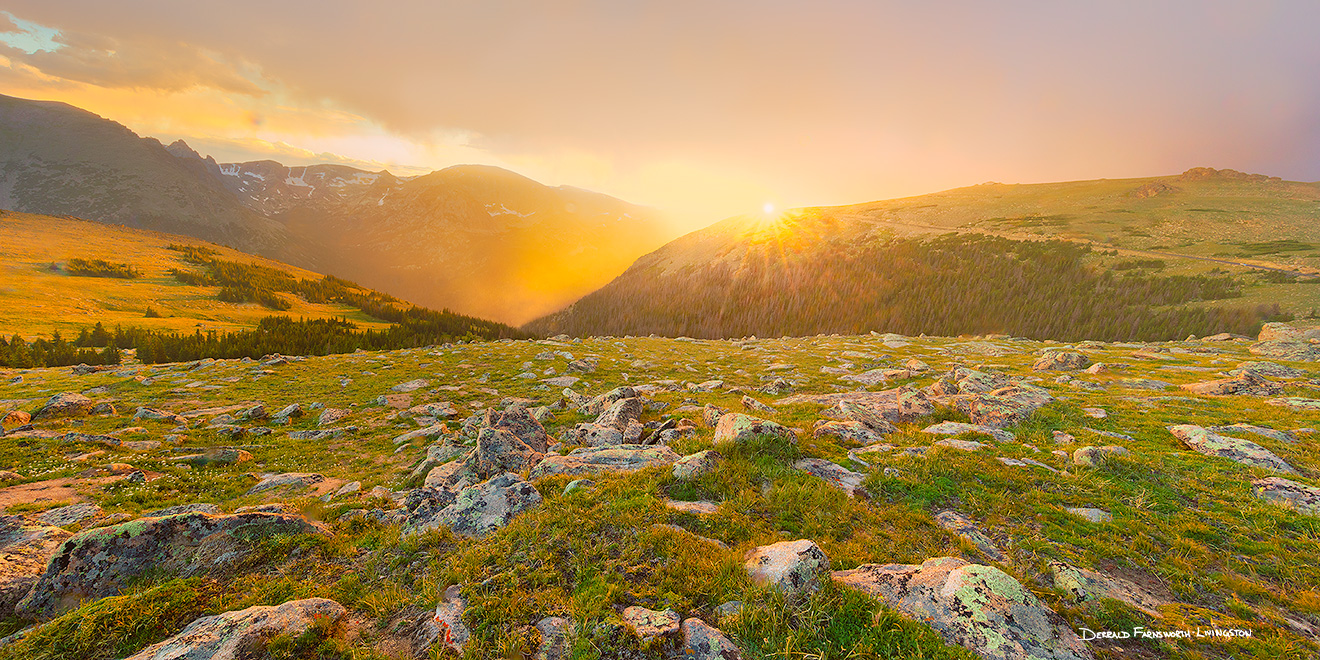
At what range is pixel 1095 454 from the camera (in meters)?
9.14

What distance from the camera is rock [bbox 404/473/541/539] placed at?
22.9 feet

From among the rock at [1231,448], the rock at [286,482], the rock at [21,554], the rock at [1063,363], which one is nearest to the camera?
the rock at [21,554]

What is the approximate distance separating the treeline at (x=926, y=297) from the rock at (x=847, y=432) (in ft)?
195

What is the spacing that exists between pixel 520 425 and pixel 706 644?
347 inches

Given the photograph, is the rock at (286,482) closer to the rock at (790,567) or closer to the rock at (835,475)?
the rock at (790,567)

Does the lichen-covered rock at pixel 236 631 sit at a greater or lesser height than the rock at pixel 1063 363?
greater

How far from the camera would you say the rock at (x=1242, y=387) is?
47.0 feet

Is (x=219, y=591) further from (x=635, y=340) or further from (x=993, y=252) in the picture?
(x=993, y=252)

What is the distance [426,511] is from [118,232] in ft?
529

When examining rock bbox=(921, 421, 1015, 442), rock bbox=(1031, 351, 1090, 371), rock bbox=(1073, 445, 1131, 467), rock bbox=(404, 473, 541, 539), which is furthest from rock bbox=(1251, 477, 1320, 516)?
rock bbox=(1031, 351, 1090, 371)

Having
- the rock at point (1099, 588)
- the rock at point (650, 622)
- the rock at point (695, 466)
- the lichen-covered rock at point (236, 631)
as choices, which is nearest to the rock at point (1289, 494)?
the rock at point (1099, 588)

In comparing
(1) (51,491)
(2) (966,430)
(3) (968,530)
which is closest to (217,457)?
(1) (51,491)

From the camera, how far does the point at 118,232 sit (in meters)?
96.9

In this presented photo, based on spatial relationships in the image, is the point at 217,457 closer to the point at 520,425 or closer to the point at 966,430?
the point at 520,425
